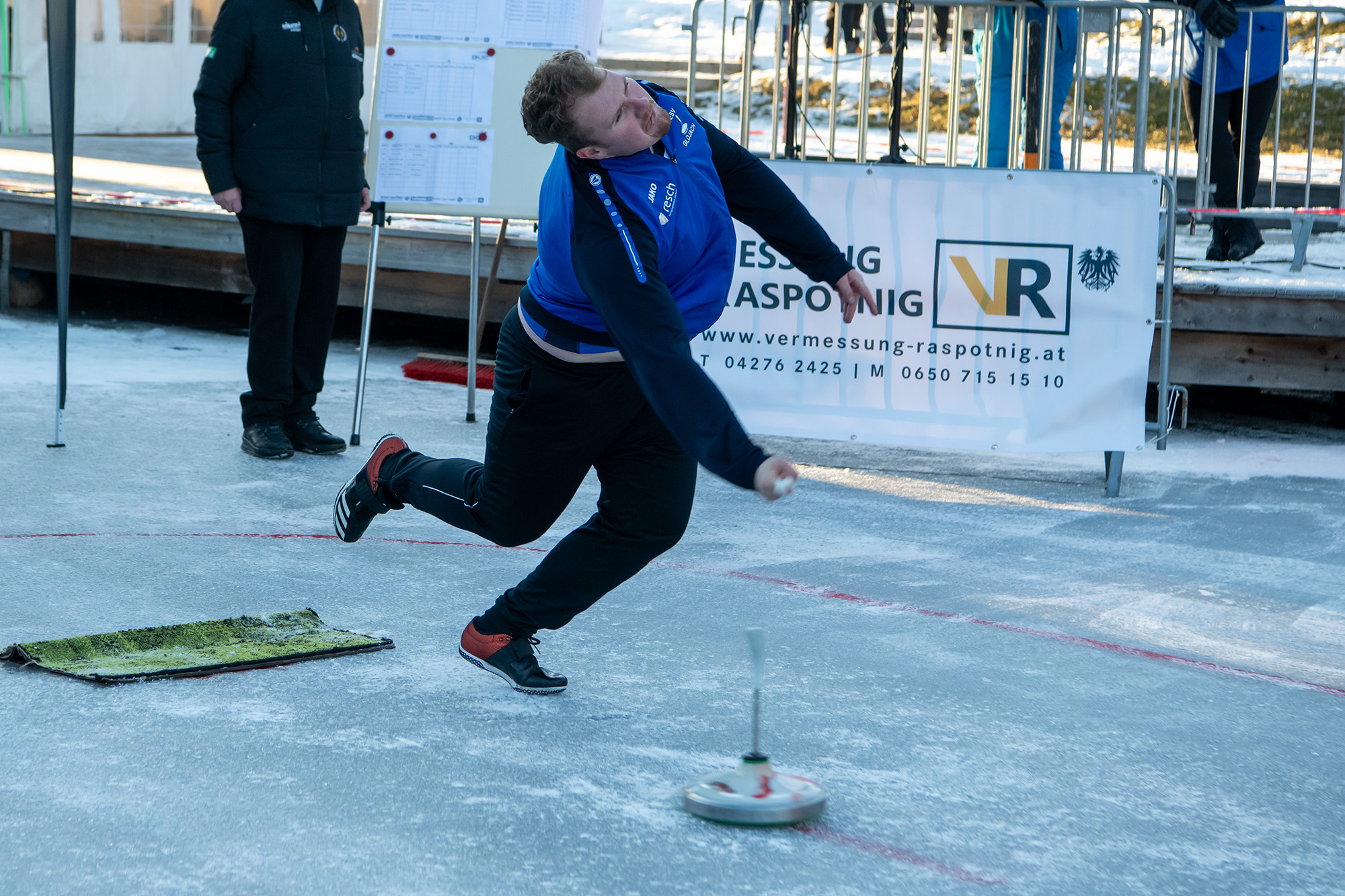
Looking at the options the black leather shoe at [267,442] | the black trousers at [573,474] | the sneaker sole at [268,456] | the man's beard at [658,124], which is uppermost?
the man's beard at [658,124]

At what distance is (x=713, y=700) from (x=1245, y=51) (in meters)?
5.99

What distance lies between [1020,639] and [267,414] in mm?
3420

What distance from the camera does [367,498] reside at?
4117 millimetres

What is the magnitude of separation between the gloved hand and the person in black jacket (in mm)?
3964

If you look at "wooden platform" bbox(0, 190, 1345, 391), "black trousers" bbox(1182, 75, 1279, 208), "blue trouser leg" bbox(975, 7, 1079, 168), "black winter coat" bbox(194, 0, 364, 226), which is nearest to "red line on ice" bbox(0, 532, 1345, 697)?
"black winter coat" bbox(194, 0, 364, 226)

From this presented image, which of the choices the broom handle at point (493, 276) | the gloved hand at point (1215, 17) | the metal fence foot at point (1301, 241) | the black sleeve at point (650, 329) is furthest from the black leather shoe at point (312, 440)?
the metal fence foot at point (1301, 241)

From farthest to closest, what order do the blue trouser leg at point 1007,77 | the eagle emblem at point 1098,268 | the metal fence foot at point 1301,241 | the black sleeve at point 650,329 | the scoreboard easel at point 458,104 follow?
the metal fence foot at point 1301,241
the blue trouser leg at point 1007,77
the scoreboard easel at point 458,104
the eagle emblem at point 1098,268
the black sleeve at point 650,329

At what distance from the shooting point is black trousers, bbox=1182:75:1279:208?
8164 millimetres

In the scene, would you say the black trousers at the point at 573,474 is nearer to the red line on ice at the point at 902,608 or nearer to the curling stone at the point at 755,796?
the curling stone at the point at 755,796

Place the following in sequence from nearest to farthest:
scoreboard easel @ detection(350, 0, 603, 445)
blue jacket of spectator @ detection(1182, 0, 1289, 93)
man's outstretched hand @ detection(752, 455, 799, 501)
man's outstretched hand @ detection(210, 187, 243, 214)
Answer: man's outstretched hand @ detection(752, 455, 799, 501) → man's outstretched hand @ detection(210, 187, 243, 214) → scoreboard easel @ detection(350, 0, 603, 445) → blue jacket of spectator @ detection(1182, 0, 1289, 93)

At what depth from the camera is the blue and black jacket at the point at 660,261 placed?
9.34 feet

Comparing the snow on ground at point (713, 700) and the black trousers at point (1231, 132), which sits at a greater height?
the black trousers at point (1231, 132)

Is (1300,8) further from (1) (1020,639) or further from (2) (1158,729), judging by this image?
(2) (1158,729)

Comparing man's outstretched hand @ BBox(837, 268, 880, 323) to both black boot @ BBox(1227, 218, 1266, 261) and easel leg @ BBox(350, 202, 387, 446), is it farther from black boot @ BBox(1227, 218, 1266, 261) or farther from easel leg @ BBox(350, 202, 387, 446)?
black boot @ BBox(1227, 218, 1266, 261)
